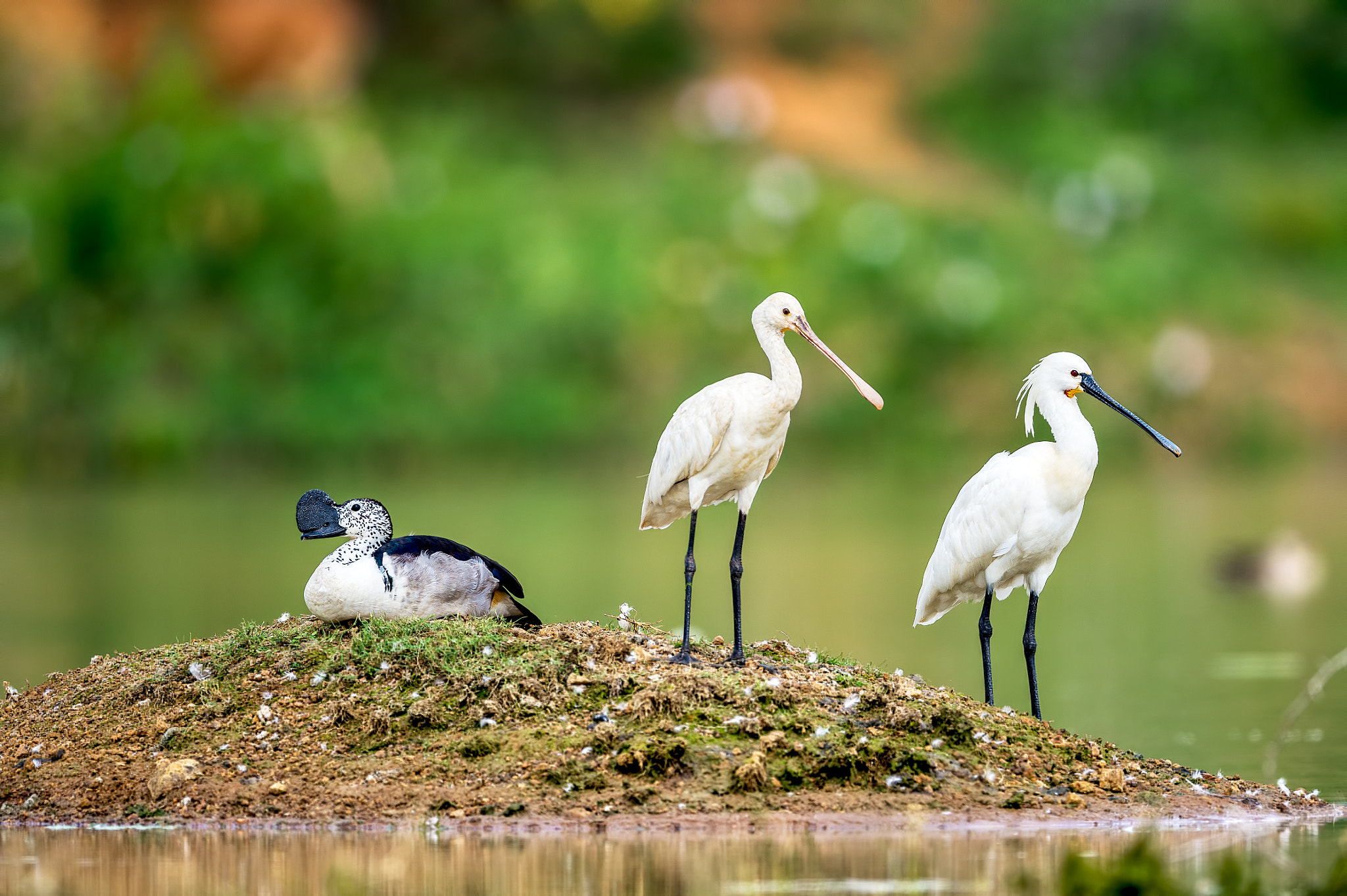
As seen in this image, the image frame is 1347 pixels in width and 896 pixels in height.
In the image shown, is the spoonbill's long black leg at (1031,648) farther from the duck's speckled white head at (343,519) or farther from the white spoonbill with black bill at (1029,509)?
the duck's speckled white head at (343,519)

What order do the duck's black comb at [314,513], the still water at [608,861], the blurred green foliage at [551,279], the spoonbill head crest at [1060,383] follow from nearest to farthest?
1. the still water at [608,861]
2. the duck's black comb at [314,513]
3. the spoonbill head crest at [1060,383]
4. the blurred green foliage at [551,279]

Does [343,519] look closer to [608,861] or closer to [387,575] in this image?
[387,575]

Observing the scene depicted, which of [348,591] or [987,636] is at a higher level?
[348,591]

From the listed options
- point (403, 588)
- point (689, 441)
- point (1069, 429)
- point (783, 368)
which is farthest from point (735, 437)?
point (403, 588)

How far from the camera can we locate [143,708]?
1098 cm

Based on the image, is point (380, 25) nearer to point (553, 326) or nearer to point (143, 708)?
point (553, 326)

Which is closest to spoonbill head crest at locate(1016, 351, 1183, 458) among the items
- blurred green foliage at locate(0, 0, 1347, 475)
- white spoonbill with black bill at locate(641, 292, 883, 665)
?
white spoonbill with black bill at locate(641, 292, 883, 665)

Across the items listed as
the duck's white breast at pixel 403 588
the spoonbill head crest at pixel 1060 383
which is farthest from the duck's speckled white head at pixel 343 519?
the spoonbill head crest at pixel 1060 383

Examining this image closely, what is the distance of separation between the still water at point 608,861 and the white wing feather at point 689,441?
2687 millimetres

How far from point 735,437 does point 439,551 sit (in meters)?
1.86

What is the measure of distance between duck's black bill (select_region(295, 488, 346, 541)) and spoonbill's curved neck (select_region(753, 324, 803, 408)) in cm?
269

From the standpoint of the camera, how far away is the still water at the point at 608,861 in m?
8.54

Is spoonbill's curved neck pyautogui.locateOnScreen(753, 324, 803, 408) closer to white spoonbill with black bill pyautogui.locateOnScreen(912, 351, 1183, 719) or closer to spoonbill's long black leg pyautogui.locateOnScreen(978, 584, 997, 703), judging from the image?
white spoonbill with black bill pyautogui.locateOnScreen(912, 351, 1183, 719)

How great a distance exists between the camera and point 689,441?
11484 mm
